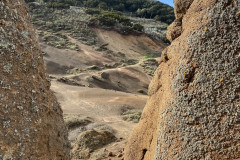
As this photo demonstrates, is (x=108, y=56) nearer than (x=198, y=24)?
No

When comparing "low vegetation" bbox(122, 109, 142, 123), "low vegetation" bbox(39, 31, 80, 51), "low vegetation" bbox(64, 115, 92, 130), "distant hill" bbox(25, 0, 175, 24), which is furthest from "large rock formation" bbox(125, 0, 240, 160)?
"distant hill" bbox(25, 0, 175, 24)

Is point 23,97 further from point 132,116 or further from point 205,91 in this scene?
point 132,116

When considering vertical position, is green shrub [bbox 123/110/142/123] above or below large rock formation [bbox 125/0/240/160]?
below

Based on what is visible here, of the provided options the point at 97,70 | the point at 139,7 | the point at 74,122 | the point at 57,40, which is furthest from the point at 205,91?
the point at 139,7

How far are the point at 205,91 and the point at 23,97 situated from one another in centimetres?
220

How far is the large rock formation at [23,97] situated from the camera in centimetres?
266

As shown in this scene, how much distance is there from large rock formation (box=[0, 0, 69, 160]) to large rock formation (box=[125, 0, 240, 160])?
4.99ft

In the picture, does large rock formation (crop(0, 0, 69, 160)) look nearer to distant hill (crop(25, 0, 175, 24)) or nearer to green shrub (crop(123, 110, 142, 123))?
green shrub (crop(123, 110, 142, 123))

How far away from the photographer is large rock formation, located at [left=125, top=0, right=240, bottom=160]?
3.30 meters

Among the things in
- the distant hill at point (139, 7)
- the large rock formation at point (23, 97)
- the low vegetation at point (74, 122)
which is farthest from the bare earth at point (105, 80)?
the distant hill at point (139, 7)

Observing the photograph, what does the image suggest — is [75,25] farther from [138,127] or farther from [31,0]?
[138,127]

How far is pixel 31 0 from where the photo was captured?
46.9m

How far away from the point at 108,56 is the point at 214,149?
29.9 meters

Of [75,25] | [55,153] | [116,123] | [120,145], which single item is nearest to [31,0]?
[75,25]
